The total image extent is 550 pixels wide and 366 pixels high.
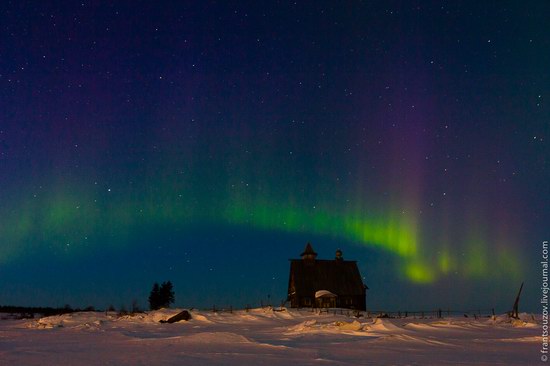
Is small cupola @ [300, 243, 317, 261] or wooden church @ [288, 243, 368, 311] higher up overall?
small cupola @ [300, 243, 317, 261]

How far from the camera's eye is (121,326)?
34.5 metres

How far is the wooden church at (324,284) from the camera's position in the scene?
5691 cm

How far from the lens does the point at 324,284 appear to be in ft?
191

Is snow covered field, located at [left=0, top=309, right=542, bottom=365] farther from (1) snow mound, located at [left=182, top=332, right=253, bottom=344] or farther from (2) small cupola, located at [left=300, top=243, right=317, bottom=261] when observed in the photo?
(2) small cupola, located at [left=300, top=243, right=317, bottom=261]

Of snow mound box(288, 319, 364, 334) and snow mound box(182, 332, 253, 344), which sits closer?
snow mound box(182, 332, 253, 344)

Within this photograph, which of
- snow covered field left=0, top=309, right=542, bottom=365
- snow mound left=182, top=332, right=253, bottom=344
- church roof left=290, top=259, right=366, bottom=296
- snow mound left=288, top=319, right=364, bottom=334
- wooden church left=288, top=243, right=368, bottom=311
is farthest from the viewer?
church roof left=290, top=259, right=366, bottom=296

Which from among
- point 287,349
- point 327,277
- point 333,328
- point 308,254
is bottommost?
point 333,328

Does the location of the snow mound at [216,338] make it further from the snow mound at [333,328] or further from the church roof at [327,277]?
the church roof at [327,277]

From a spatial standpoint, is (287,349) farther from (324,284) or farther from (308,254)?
(308,254)

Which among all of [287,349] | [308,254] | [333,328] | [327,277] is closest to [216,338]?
[287,349]

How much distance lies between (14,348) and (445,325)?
27.8 metres

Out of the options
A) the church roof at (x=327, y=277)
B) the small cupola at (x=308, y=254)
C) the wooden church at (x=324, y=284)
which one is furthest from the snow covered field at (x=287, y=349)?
the small cupola at (x=308, y=254)

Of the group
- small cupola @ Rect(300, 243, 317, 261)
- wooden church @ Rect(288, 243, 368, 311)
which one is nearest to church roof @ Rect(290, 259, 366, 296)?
→ wooden church @ Rect(288, 243, 368, 311)

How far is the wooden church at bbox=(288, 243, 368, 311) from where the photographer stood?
5691 centimetres
